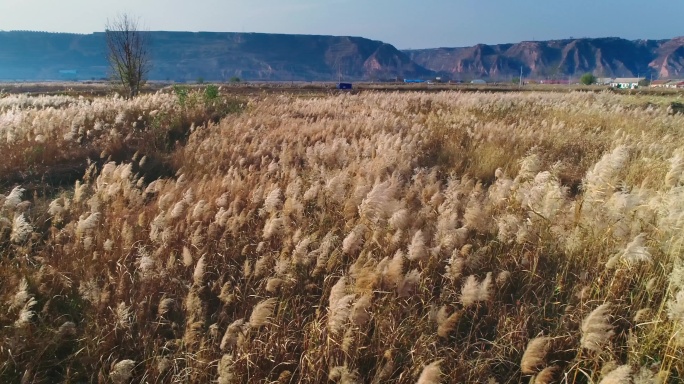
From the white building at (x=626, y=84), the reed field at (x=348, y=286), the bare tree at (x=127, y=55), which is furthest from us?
the white building at (x=626, y=84)

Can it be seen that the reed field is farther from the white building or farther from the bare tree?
the white building

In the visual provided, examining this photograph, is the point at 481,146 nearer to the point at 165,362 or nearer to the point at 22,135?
the point at 165,362

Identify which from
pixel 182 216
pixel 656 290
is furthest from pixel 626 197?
pixel 182 216

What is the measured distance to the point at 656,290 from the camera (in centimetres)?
276

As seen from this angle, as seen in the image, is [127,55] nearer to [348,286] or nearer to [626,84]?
[348,286]

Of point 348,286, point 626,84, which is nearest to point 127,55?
point 348,286

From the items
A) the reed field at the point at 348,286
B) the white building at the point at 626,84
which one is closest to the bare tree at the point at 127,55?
the reed field at the point at 348,286

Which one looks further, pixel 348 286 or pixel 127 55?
pixel 127 55

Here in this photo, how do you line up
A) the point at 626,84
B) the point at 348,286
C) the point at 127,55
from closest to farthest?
the point at 348,286, the point at 127,55, the point at 626,84

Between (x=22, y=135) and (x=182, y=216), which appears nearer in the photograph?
(x=182, y=216)

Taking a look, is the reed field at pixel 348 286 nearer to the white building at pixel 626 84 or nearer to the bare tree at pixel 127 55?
the bare tree at pixel 127 55

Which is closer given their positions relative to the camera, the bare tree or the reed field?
the reed field

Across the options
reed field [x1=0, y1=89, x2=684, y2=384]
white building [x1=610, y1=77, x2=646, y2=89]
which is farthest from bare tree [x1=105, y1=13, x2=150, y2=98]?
white building [x1=610, y1=77, x2=646, y2=89]

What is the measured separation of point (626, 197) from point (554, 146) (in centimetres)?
482
